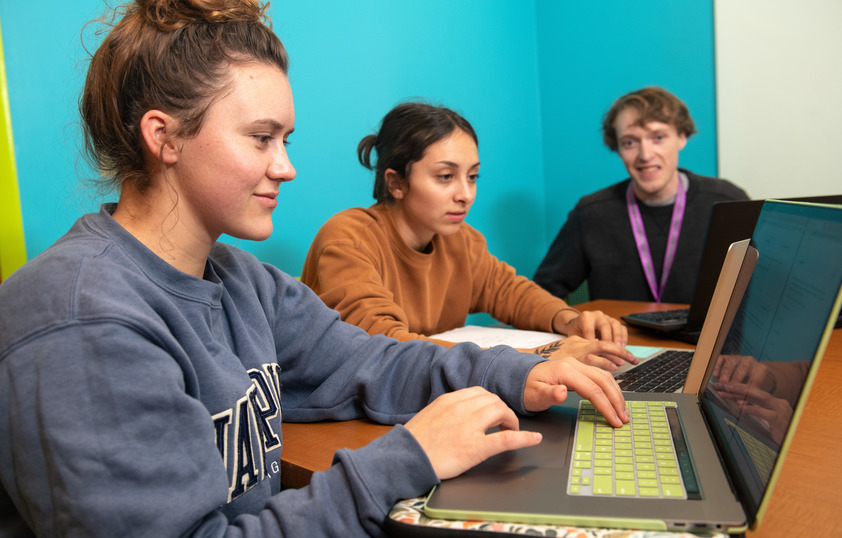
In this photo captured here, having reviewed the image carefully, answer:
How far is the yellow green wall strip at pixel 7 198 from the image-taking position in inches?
50.0

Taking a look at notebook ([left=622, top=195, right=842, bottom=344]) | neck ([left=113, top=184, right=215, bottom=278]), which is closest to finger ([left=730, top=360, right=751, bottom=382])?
notebook ([left=622, top=195, right=842, bottom=344])

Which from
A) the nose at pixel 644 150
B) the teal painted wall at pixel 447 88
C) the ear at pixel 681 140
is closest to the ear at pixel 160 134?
the teal painted wall at pixel 447 88

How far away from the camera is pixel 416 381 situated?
0.94 metres

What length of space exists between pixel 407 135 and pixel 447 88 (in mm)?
911

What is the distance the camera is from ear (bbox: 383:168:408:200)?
1.73 metres

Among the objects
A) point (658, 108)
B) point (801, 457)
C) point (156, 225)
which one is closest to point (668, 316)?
point (801, 457)

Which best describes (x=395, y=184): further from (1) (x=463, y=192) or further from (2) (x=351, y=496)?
(2) (x=351, y=496)

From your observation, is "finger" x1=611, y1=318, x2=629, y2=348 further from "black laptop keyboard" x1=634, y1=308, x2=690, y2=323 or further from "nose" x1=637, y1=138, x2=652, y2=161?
"nose" x1=637, y1=138, x2=652, y2=161

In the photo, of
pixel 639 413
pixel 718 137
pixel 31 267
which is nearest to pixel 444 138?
pixel 639 413

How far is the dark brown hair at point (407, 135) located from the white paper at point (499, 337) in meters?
0.49

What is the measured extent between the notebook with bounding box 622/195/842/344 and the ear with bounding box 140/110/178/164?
0.97m

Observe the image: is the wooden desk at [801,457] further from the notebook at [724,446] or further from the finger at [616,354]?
the finger at [616,354]

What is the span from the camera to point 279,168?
32.6 inches

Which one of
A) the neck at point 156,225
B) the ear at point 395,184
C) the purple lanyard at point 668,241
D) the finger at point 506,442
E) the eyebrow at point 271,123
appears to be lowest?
the purple lanyard at point 668,241
